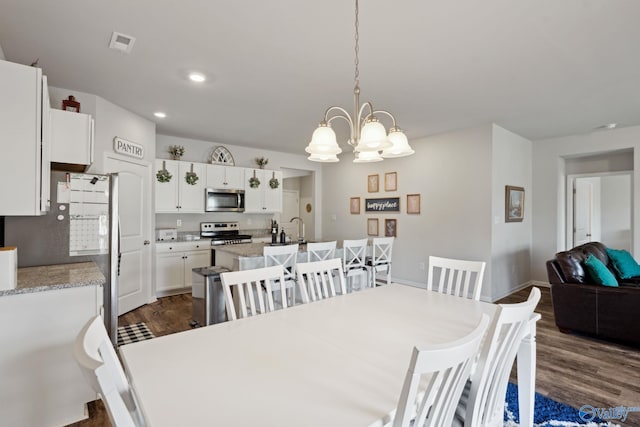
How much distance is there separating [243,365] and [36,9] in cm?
253

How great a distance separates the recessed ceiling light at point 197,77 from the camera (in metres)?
2.88

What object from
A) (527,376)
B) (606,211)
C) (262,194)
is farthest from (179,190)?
(606,211)

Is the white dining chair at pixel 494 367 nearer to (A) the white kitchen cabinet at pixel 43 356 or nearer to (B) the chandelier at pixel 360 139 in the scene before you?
(B) the chandelier at pixel 360 139

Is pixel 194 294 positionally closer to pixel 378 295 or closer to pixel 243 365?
pixel 378 295

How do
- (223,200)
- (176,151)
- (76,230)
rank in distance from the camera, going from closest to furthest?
1. (76,230)
2. (176,151)
3. (223,200)

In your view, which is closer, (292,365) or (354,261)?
(292,365)

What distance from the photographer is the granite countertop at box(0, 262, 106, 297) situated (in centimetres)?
179

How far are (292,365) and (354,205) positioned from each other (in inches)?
212

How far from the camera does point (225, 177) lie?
548 centimetres

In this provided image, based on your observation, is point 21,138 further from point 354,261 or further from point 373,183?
point 373,183

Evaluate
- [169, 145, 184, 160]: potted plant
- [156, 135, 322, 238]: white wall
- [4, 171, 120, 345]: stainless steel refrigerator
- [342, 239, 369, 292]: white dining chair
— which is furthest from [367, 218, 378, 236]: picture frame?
[4, 171, 120, 345]: stainless steel refrigerator

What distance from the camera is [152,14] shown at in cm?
201

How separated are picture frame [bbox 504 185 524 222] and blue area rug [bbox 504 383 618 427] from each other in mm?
3134

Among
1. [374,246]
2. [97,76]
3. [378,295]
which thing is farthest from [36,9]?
[374,246]
